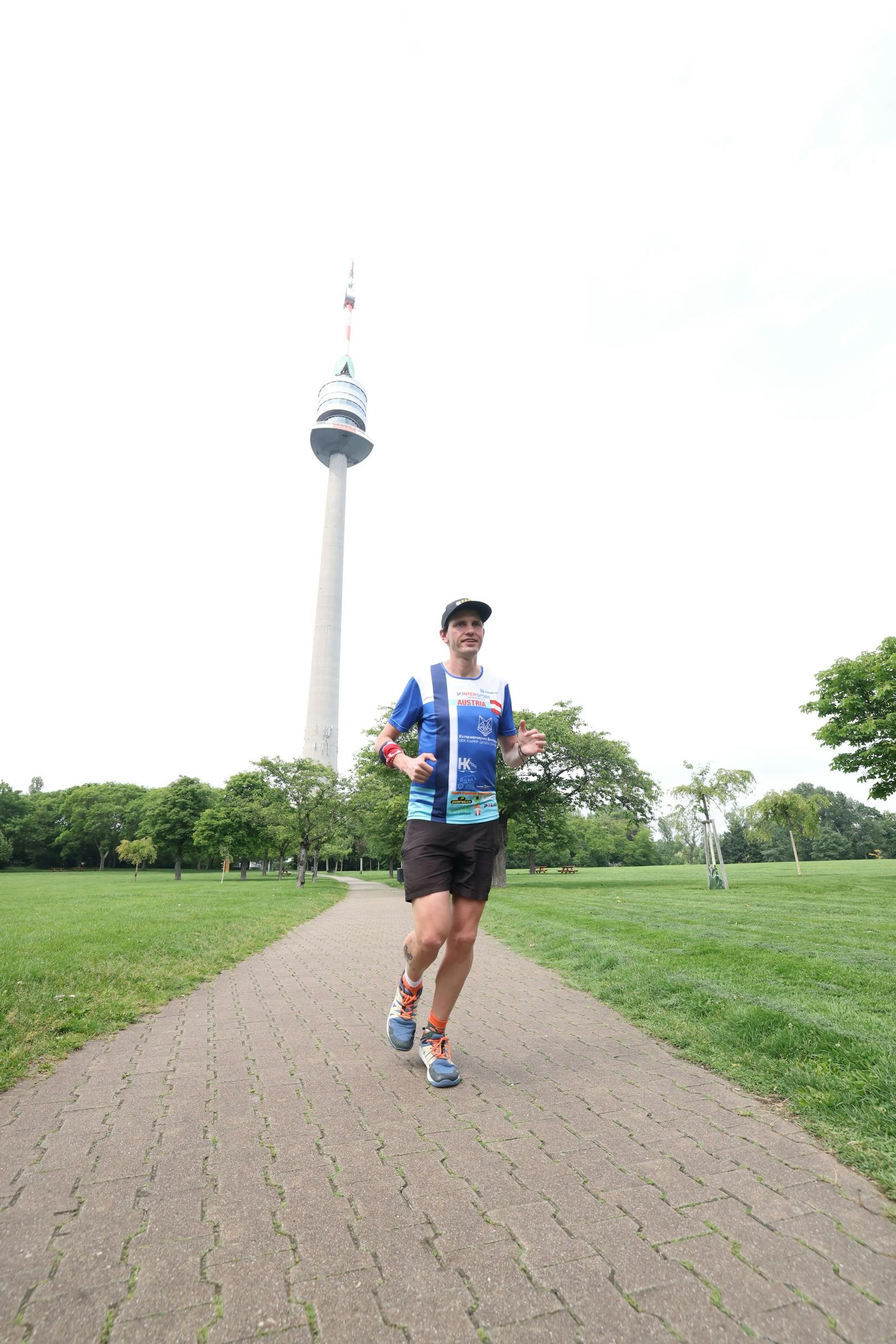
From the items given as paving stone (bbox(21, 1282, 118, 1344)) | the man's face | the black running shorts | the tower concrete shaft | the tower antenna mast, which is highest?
the tower antenna mast

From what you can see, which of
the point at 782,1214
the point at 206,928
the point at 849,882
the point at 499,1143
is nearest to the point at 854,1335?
the point at 782,1214

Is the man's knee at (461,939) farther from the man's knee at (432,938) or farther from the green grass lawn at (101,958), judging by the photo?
the green grass lawn at (101,958)

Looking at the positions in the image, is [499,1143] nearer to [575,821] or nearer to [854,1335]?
[854,1335]

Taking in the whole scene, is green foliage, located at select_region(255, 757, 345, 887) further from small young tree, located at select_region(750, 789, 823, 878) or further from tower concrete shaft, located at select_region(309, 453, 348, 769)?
tower concrete shaft, located at select_region(309, 453, 348, 769)

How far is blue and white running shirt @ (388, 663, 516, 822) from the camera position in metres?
3.86

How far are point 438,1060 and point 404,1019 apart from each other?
19.3 inches

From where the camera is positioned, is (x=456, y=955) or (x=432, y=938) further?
(x=456, y=955)

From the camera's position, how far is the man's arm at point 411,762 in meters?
3.70

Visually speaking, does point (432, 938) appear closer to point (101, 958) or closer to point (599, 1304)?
point (599, 1304)

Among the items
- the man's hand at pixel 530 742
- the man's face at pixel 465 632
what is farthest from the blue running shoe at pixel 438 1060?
the man's face at pixel 465 632

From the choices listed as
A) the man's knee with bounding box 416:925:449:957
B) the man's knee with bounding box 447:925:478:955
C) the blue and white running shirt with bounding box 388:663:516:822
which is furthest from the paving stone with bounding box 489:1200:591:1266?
the blue and white running shirt with bounding box 388:663:516:822

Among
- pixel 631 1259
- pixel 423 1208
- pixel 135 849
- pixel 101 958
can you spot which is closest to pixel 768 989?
pixel 631 1259

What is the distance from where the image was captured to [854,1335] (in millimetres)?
1779

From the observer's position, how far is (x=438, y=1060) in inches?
147
